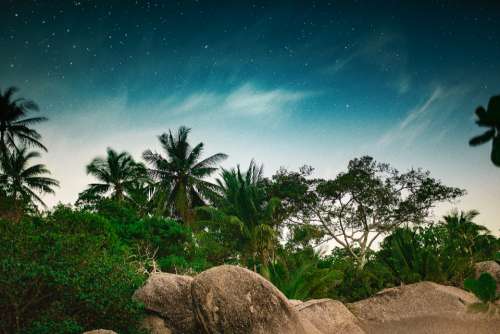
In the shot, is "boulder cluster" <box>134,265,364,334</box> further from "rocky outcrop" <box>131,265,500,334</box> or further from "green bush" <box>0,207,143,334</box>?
"green bush" <box>0,207,143,334</box>

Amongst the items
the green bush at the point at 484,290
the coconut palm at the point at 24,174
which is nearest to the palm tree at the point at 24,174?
the coconut palm at the point at 24,174

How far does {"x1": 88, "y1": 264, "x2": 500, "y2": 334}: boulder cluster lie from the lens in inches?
337

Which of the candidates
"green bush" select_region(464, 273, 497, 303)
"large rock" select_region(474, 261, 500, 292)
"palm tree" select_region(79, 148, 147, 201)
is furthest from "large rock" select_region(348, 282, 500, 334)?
"palm tree" select_region(79, 148, 147, 201)

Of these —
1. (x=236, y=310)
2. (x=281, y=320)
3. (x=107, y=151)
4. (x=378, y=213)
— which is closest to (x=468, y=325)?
(x=281, y=320)

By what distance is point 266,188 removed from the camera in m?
23.8

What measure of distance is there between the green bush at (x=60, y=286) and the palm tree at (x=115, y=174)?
1953 cm

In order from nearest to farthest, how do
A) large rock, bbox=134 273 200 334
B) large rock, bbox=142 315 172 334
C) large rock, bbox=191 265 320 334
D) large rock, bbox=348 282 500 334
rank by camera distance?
large rock, bbox=191 265 320 334 < large rock, bbox=142 315 172 334 < large rock, bbox=134 273 200 334 < large rock, bbox=348 282 500 334

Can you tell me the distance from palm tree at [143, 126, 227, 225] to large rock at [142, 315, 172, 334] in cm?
1761

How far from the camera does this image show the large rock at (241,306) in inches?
334

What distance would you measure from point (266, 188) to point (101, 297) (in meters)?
15.8

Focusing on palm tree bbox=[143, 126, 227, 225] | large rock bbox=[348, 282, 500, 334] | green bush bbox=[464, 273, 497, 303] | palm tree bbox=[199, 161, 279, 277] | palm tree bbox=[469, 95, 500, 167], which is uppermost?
palm tree bbox=[143, 126, 227, 225]

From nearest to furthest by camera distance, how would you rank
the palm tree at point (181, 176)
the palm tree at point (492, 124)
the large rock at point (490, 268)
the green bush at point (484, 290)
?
the palm tree at point (492, 124)
the green bush at point (484, 290)
the large rock at point (490, 268)
the palm tree at point (181, 176)

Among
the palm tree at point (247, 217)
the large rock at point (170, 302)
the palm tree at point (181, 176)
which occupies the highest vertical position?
the palm tree at point (181, 176)

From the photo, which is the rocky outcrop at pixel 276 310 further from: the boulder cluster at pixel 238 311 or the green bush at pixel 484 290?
the green bush at pixel 484 290
